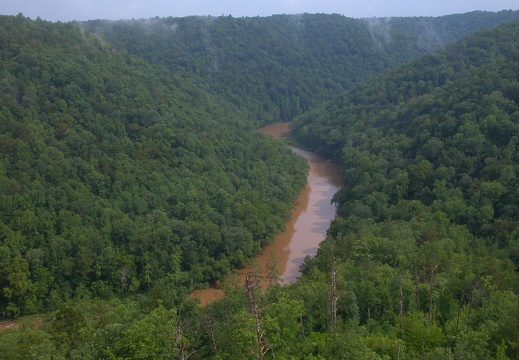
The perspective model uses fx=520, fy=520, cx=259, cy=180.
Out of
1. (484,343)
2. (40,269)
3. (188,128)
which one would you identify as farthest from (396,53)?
(484,343)

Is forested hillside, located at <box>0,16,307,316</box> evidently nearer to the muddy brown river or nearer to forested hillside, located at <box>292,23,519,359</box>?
the muddy brown river

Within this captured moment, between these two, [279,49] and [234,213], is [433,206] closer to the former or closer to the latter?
[234,213]

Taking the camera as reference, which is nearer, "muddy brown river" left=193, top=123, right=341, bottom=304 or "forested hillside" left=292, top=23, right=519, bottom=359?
"forested hillside" left=292, top=23, right=519, bottom=359

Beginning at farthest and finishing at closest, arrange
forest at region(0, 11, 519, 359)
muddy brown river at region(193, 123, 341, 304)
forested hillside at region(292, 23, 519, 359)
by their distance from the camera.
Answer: muddy brown river at region(193, 123, 341, 304)
forested hillside at region(292, 23, 519, 359)
forest at region(0, 11, 519, 359)

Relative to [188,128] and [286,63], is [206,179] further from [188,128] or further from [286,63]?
[286,63]

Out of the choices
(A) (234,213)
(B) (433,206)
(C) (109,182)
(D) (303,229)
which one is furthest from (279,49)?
A: (B) (433,206)

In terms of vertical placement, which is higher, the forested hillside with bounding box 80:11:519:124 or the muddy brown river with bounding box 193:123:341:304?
the forested hillside with bounding box 80:11:519:124

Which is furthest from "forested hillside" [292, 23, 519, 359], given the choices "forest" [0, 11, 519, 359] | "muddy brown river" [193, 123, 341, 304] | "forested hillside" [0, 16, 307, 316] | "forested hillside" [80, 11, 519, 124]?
"forested hillside" [80, 11, 519, 124]

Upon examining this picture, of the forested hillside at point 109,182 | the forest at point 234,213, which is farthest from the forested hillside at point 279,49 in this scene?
the forested hillside at point 109,182
